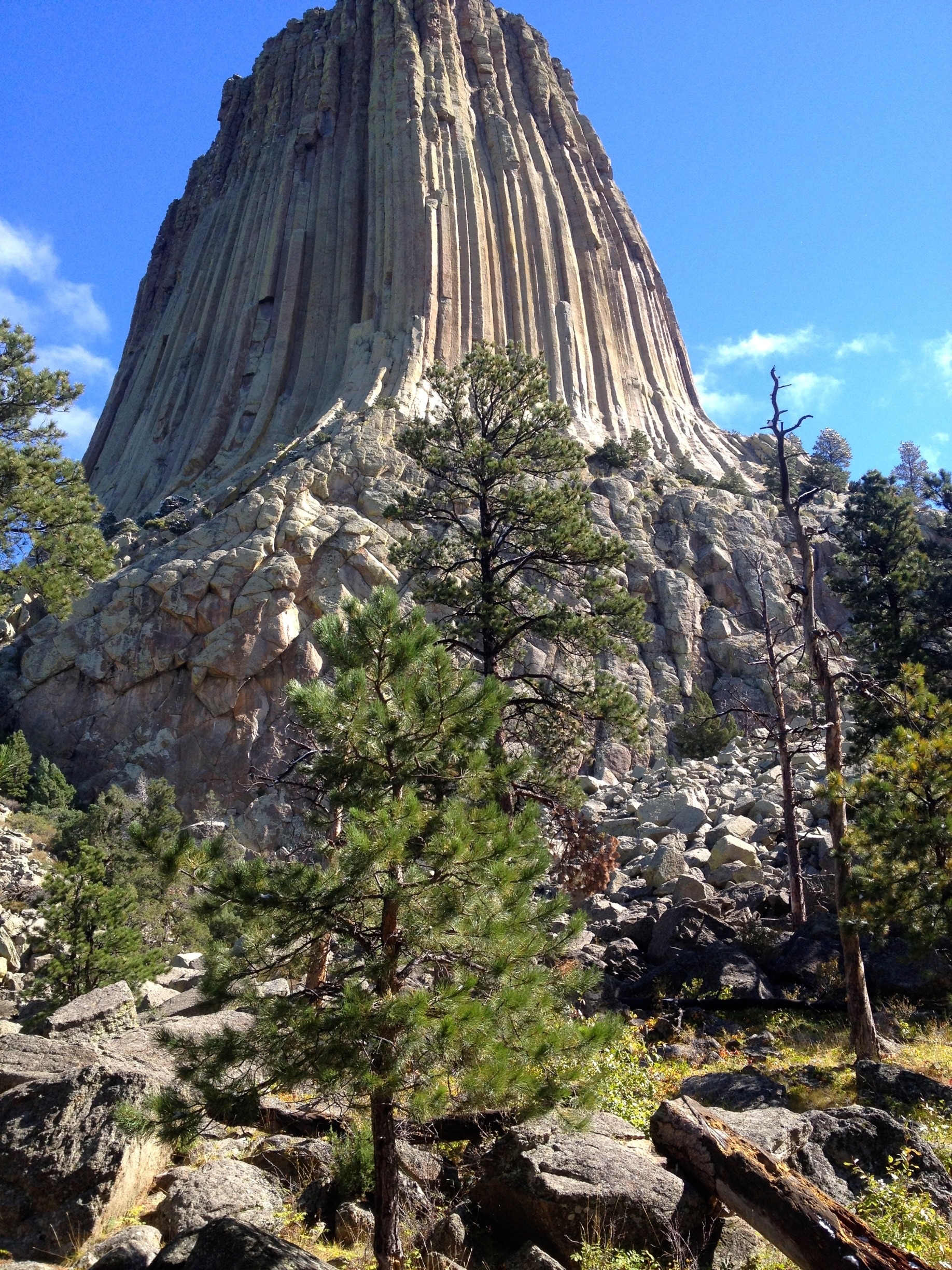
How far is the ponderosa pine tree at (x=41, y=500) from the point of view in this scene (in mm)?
12781

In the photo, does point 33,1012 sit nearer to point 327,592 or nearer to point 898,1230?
point 898,1230

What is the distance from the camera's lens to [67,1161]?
19.0ft

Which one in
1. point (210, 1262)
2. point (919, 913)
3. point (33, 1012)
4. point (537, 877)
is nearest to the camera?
point (210, 1262)

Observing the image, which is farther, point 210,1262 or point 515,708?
point 515,708

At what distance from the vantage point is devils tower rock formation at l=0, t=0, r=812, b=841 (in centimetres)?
3328

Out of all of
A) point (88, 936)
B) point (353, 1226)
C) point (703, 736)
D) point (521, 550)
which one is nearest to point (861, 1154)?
point (353, 1226)

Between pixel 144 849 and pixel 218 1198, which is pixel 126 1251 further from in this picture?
pixel 144 849

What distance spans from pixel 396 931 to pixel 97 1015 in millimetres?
5511

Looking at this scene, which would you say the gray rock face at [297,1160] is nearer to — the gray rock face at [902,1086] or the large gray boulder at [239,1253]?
the large gray boulder at [239,1253]

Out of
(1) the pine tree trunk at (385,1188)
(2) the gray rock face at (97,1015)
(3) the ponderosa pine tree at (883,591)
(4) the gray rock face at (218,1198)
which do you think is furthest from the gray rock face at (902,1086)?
(3) the ponderosa pine tree at (883,591)

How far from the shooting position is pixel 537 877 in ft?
19.6

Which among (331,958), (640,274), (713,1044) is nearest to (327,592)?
(331,958)

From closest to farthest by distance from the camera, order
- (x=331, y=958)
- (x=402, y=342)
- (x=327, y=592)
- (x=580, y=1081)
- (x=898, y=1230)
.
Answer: (x=898, y=1230) < (x=580, y=1081) < (x=331, y=958) < (x=327, y=592) < (x=402, y=342)

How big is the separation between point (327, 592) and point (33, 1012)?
21.9m
